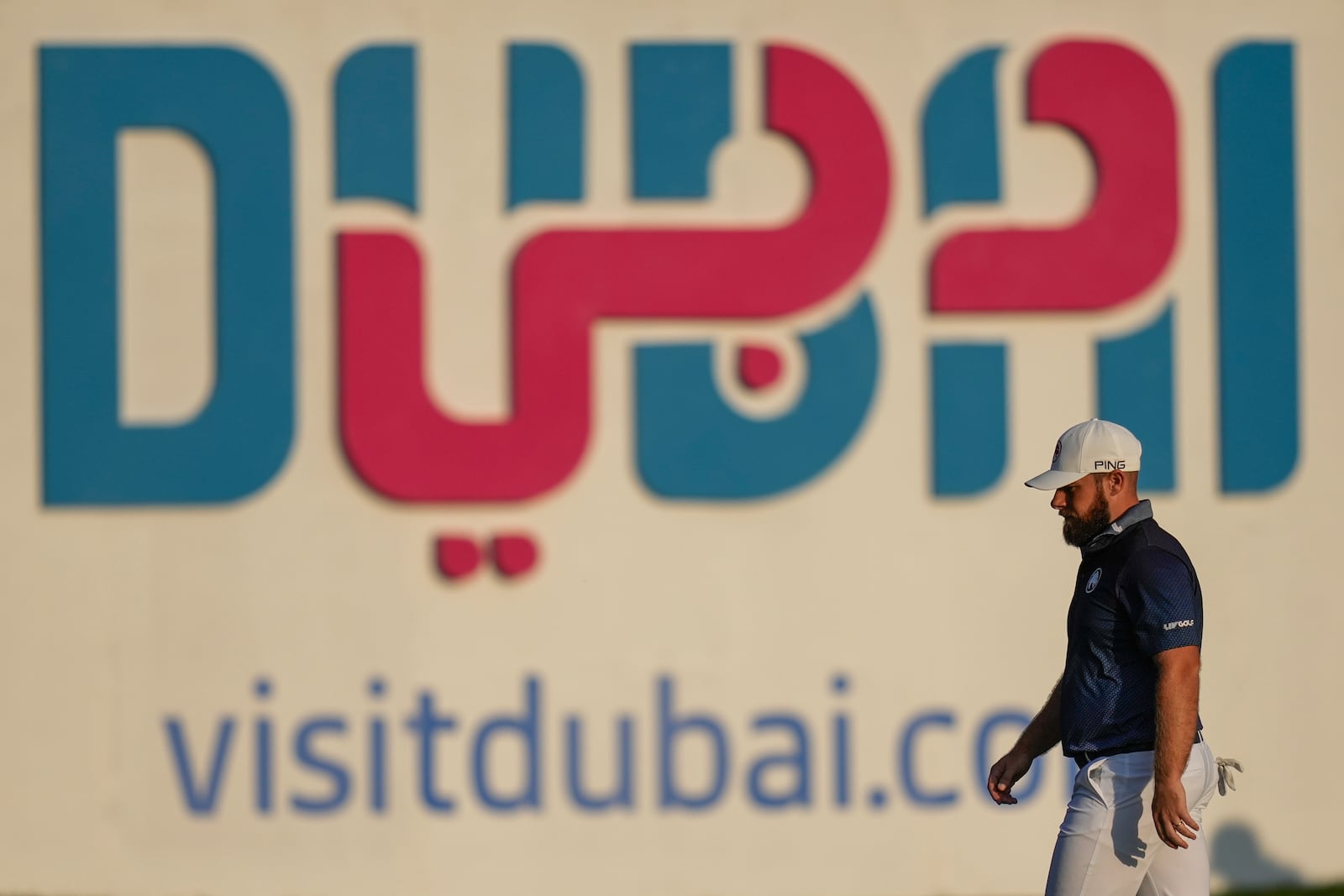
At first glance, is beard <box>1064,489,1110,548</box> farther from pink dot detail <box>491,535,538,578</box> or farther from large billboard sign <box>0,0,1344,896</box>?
pink dot detail <box>491,535,538,578</box>

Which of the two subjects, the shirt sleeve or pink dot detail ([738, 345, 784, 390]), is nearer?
the shirt sleeve

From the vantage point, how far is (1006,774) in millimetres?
4059

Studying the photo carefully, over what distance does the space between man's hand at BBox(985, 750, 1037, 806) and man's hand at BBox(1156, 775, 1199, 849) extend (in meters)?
0.50

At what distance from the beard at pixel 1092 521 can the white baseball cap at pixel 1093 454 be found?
0.07m

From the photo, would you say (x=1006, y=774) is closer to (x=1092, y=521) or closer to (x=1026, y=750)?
(x=1026, y=750)

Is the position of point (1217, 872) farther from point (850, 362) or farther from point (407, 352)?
point (407, 352)

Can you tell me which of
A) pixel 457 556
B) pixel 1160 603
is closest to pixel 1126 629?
pixel 1160 603

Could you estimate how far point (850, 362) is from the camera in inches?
250

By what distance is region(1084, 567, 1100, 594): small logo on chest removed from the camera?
3826mm

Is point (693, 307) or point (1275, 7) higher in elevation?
point (1275, 7)

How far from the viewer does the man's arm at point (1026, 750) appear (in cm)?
405

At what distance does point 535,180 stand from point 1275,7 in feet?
10.2

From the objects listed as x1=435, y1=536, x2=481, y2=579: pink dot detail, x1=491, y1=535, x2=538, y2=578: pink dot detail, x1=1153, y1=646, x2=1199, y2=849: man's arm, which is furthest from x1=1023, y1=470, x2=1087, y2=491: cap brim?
x1=435, y1=536, x2=481, y2=579: pink dot detail

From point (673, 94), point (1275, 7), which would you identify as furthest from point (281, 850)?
point (1275, 7)
